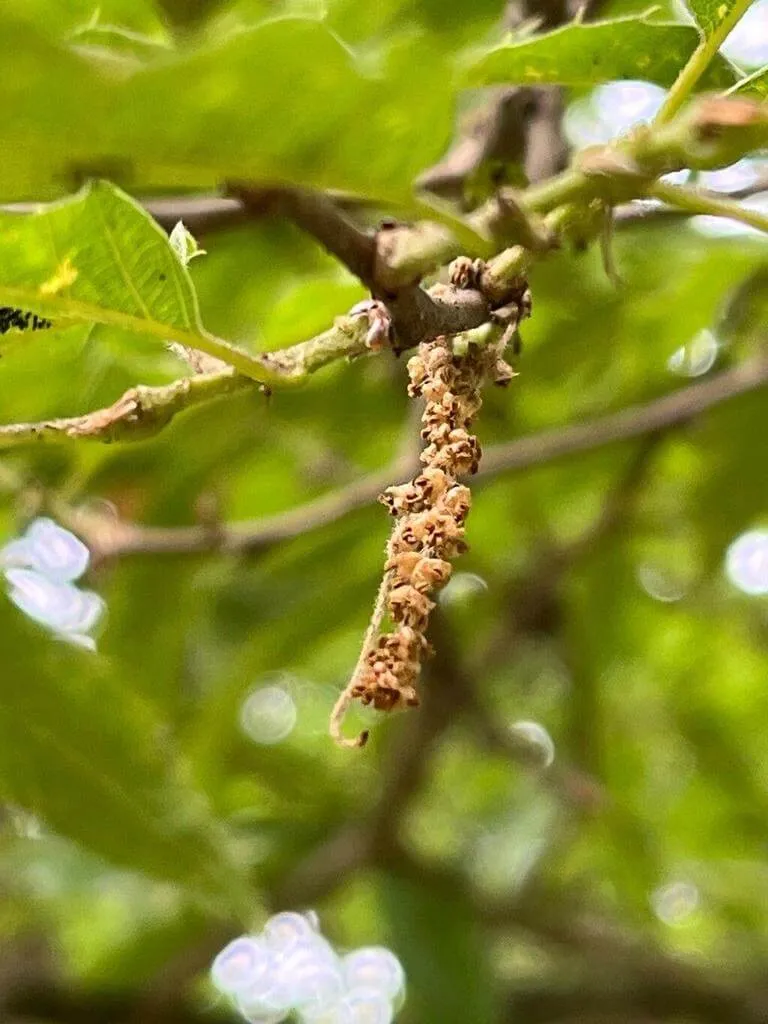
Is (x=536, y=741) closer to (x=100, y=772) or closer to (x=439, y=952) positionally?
(x=439, y=952)

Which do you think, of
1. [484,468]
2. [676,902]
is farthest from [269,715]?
[676,902]

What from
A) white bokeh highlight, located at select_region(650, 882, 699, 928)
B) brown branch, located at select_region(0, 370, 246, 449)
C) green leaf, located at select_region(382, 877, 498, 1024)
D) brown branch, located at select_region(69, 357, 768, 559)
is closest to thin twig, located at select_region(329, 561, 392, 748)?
brown branch, located at select_region(0, 370, 246, 449)

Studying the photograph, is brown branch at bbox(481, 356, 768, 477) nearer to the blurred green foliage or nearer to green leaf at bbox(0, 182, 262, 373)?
the blurred green foliage

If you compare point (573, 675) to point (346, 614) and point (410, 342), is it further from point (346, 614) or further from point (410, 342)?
point (410, 342)

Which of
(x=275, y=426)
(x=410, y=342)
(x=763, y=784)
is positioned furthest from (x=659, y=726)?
(x=410, y=342)

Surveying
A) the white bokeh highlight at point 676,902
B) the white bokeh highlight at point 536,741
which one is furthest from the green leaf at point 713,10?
the white bokeh highlight at point 676,902

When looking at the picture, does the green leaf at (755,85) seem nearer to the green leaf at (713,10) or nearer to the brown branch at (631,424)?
the green leaf at (713,10)
